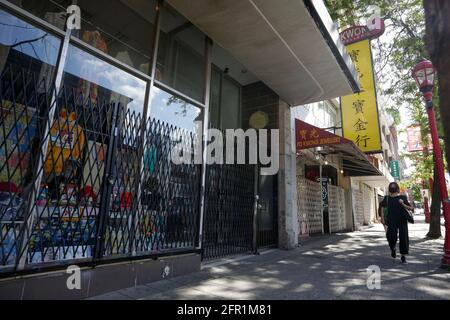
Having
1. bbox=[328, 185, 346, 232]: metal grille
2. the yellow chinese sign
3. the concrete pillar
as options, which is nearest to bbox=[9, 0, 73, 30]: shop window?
the concrete pillar

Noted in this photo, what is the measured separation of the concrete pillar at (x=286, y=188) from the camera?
27.2ft

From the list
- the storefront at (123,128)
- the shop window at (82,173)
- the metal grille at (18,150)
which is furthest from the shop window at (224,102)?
the metal grille at (18,150)

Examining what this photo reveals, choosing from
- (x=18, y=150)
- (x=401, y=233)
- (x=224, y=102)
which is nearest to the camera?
(x=18, y=150)

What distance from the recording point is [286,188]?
333 inches

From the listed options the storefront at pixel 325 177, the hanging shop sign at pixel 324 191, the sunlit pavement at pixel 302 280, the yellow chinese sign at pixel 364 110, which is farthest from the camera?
the hanging shop sign at pixel 324 191

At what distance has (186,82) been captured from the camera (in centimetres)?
689

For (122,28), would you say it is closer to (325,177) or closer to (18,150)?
(18,150)

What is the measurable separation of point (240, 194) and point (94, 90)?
3834 millimetres

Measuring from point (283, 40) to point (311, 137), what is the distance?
3.70m

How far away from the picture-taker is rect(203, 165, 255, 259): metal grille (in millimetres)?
5949

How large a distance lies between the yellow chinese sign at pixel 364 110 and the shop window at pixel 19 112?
36.0 ft

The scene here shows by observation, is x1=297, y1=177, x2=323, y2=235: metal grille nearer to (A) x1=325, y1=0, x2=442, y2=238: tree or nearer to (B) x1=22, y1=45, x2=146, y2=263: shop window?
(A) x1=325, y1=0, x2=442, y2=238: tree

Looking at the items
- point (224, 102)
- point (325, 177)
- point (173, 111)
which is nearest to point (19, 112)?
point (173, 111)

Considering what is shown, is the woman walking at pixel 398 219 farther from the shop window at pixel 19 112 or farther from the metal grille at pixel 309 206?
the shop window at pixel 19 112
